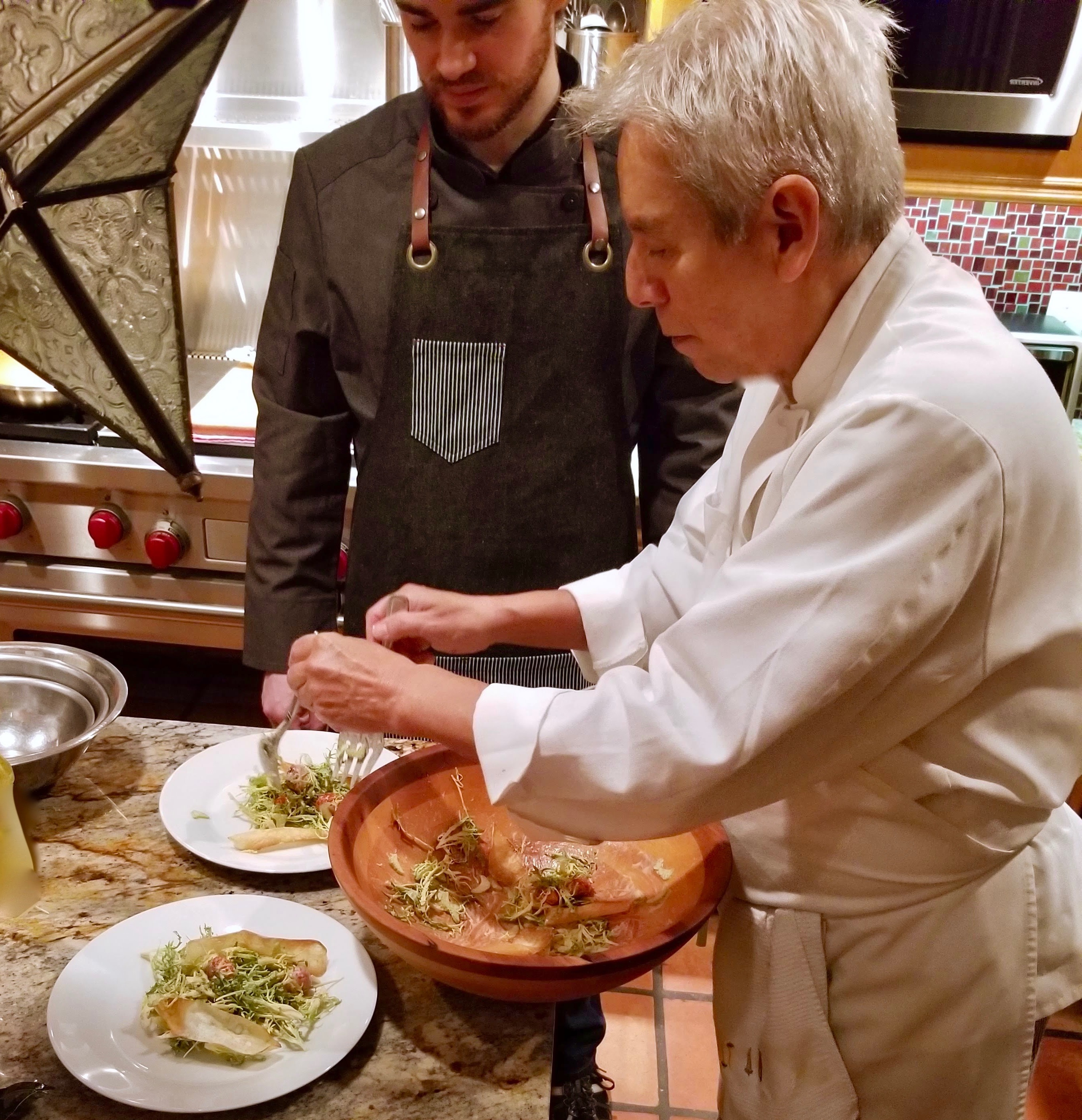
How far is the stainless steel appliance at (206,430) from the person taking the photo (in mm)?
2453

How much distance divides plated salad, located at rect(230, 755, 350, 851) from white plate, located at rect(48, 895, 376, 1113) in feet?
0.30

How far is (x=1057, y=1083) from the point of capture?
2.33 meters

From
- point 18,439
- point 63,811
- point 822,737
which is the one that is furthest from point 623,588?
point 18,439

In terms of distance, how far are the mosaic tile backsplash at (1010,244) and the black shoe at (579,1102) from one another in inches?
90.1

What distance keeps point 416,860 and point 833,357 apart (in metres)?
0.68

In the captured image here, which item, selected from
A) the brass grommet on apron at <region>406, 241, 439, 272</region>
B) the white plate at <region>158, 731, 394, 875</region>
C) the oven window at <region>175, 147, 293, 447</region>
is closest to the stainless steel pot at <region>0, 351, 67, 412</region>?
the oven window at <region>175, 147, 293, 447</region>

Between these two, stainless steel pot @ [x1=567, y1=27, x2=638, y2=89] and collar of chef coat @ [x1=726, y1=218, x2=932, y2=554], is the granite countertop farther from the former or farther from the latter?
stainless steel pot @ [x1=567, y1=27, x2=638, y2=89]

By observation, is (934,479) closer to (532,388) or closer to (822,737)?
(822,737)

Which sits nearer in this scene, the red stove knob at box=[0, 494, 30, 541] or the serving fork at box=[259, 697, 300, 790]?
the serving fork at box=[259, 697, 300, 790]

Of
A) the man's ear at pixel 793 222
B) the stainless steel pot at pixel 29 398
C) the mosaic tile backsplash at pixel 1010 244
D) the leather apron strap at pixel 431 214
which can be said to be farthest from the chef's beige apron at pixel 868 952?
the mosaic tile backsplash at pixel 1010 244

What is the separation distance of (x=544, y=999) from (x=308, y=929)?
287 millimetres

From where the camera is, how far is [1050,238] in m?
3.01

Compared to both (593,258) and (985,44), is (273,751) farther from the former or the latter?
(985,44)

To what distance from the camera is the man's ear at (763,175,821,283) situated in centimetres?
91
